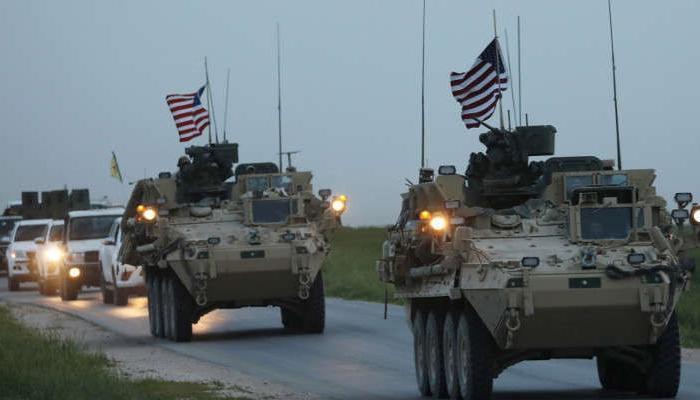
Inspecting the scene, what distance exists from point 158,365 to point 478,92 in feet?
18.3

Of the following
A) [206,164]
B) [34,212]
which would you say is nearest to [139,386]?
[206,164]

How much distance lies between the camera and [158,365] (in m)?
25.3

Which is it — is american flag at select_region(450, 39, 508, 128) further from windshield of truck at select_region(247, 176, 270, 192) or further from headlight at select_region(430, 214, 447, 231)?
headlight at select_region(430, 214, 447, 231)

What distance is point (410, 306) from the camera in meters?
20.8

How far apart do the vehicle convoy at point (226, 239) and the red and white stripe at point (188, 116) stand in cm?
525

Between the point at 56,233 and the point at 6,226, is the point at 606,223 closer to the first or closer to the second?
the point at 56,233

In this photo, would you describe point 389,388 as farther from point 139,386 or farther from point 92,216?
point 92,216

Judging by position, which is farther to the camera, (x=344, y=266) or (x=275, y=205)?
(x=344, y=266)

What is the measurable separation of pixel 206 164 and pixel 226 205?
6.20 ft

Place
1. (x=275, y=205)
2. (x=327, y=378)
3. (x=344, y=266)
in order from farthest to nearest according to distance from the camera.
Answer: (x=344, y=266) < (x=275, y=205) < (x=327, y=378)

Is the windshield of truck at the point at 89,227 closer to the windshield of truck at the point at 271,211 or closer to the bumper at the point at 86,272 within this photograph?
the bumper at the point at 86,272

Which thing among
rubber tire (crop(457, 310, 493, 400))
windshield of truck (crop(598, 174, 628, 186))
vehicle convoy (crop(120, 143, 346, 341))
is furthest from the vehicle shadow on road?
vehicle convoy (crop(120, 143, 346, 341))

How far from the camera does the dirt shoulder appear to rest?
68.4ft

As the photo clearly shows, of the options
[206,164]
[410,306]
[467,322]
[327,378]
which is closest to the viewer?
[467,322]
